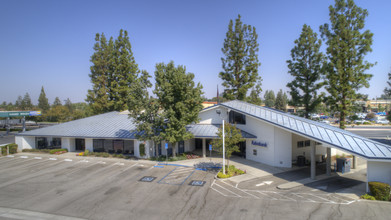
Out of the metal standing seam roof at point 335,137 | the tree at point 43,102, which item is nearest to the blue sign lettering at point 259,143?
the metal standing seam roof at point 335,137

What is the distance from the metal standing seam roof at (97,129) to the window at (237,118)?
1302 cm

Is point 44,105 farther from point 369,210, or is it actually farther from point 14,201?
point 369,210

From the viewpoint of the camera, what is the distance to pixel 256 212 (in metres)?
12.8

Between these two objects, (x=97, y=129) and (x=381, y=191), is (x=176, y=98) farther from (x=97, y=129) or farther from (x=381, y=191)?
(x=381, y=191)

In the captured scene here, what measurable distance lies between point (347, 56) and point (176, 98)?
23943 mm

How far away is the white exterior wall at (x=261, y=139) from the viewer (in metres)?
23.2

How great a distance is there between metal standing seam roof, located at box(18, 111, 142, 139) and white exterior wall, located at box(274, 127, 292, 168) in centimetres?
1714

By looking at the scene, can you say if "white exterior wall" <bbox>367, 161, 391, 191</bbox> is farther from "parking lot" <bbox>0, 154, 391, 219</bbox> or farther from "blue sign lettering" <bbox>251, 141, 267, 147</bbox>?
"blue sign lettering" <bbox>251, 141, 267, 147</bbox>

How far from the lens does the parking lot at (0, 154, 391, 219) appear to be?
12.8 metres

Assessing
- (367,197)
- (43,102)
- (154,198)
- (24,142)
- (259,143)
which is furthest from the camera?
(43,102)

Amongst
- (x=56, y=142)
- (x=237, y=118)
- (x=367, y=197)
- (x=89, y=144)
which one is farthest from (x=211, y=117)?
(x=56, y=142)

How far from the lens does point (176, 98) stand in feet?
81.2

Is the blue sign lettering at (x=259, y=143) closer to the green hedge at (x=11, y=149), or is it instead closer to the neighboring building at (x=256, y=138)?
the neighboring building at (x=256, y=138)

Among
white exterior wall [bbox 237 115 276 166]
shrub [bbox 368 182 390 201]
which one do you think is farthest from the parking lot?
white exterior wall [bbox 237 115 276 166]
